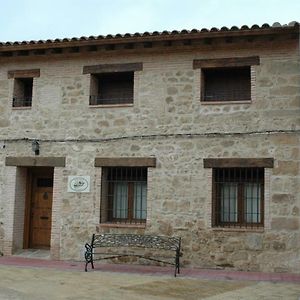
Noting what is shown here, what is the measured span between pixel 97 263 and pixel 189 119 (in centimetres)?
409

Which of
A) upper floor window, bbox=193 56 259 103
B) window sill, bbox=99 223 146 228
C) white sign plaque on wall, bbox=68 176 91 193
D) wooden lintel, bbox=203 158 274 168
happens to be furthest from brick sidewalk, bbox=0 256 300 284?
upper floor window, bbox=193 56 259 103

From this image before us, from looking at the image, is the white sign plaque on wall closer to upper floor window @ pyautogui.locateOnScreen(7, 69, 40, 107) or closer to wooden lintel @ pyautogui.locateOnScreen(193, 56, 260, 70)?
upper floor window @ pyautogui.locateOnScreen(7, 69, 40, 107)

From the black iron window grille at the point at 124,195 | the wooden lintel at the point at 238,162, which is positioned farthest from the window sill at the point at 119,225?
the wooden lintel at the point at 238,162

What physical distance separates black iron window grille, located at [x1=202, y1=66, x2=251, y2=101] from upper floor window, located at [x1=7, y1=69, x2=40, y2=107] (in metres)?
4.41

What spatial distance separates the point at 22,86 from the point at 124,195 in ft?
13.6

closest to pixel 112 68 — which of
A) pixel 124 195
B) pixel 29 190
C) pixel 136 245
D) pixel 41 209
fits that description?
pixel 124 195

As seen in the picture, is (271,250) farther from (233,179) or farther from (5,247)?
(5,247)

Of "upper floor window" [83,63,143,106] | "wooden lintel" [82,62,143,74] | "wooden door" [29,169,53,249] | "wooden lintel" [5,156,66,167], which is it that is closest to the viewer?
"wooden lintel" [82,62,143,74]

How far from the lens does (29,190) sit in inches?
536

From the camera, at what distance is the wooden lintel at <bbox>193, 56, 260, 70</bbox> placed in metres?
11.8

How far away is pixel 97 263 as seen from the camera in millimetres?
12156

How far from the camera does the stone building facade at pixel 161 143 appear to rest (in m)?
11.4

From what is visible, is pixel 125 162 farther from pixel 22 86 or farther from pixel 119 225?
pixel 22 86

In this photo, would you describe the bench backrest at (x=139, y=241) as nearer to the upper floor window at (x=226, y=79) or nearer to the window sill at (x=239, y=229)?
the window sill at (x=239, y=229)
